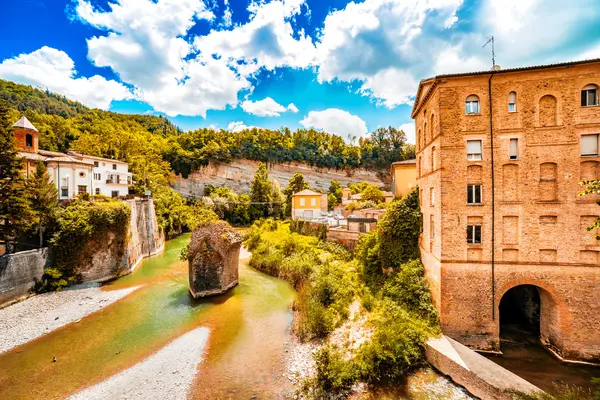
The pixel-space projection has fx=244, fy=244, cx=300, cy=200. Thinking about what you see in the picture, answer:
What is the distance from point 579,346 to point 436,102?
1217 cm

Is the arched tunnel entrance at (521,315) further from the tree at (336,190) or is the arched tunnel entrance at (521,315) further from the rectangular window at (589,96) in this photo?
the tree at (336,190)

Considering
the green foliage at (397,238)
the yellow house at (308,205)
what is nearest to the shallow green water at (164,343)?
the green foliage at (397,238)

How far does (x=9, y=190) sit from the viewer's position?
15.1m

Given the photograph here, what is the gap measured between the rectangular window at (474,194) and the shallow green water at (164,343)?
1118 cm

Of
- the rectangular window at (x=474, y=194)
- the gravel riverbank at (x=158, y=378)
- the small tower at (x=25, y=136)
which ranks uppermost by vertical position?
the small tower at (x=25, y=136)

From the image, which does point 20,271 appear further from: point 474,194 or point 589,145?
point 589,145

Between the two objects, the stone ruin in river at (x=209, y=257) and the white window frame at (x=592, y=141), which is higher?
the white window frame at (x=592, y=141)

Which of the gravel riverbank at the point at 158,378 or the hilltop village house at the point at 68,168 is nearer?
the gravel riverbank at the point at 158,378

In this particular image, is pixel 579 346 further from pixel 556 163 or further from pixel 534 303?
pixel 556 163

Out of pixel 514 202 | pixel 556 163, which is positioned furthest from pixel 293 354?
pixel 556 163

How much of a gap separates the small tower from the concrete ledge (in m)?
34.5

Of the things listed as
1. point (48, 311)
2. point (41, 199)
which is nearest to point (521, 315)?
point (48, 311)

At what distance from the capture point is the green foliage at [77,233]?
17844 millimetres

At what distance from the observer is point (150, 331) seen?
13.1 meters
